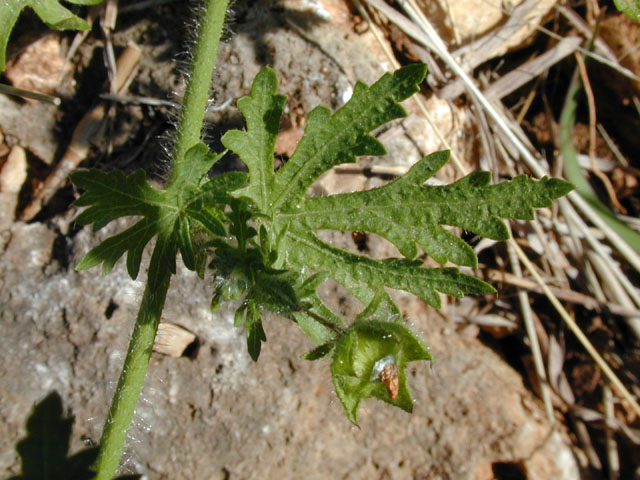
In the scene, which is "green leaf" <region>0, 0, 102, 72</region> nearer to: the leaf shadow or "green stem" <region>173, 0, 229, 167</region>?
"green stem" <region>173, 0, 229, 167</region>

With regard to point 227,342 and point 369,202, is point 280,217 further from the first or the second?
point 227,342

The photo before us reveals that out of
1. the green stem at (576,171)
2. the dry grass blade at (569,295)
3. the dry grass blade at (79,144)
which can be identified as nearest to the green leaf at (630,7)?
the green stem at (576,171)

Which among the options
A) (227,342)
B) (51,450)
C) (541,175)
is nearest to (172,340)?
(227,342)

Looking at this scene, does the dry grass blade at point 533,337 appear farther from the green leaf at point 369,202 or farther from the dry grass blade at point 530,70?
the green leaf at point 369,202

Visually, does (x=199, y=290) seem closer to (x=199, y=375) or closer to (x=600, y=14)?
(x=199, y=375)

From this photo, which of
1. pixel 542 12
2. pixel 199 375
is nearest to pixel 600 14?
pixel 542 12

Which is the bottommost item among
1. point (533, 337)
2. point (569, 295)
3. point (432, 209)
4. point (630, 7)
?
point (533, 337)

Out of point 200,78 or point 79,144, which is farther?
point 79,144
